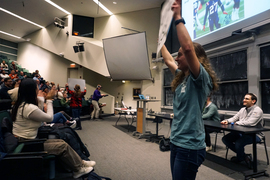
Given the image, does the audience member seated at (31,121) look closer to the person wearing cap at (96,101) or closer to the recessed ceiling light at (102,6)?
the person wearing cap at (96,101)

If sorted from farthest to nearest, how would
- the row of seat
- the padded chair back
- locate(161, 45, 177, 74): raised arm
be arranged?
the padded chair back → the row of seat → locate(161, 45, 177, 74): raised arm

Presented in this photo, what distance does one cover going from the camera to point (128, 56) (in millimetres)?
6902

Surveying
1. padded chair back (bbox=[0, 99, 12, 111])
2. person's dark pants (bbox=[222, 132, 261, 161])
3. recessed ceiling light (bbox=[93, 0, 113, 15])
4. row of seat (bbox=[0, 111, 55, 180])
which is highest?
recessed ceiling light (bbox=[93, 0, 113, 15])

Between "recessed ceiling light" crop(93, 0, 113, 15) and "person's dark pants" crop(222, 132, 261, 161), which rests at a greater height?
"recessed ceiling light" crop(93, 0, 113, 15)

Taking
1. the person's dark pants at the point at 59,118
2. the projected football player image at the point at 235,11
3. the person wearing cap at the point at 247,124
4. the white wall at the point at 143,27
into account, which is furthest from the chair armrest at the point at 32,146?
the white wall at the point at 143,27

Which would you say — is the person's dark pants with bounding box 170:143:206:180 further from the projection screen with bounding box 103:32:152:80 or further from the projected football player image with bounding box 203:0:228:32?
the projection screen with bounding box 103:32:152:80

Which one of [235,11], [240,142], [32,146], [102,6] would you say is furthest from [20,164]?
[102,6]

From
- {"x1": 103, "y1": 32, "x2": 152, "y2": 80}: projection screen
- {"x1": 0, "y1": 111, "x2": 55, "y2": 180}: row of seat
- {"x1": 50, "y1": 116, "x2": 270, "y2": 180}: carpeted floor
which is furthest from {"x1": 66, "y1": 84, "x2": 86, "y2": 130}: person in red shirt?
{"x1": 0, "y1": 111, "x2": 55, "y2": 180}: row of seat

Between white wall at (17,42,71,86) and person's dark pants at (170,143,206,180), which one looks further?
white wall at (17,42,71,86)

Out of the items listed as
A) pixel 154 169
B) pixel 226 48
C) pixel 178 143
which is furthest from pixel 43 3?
pixel 178 143

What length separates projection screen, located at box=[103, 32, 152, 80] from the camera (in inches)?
253

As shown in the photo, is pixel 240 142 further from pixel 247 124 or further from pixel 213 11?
pixel 213 11

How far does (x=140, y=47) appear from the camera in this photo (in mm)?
6418

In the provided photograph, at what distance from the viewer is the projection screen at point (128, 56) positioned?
643 centimetres
